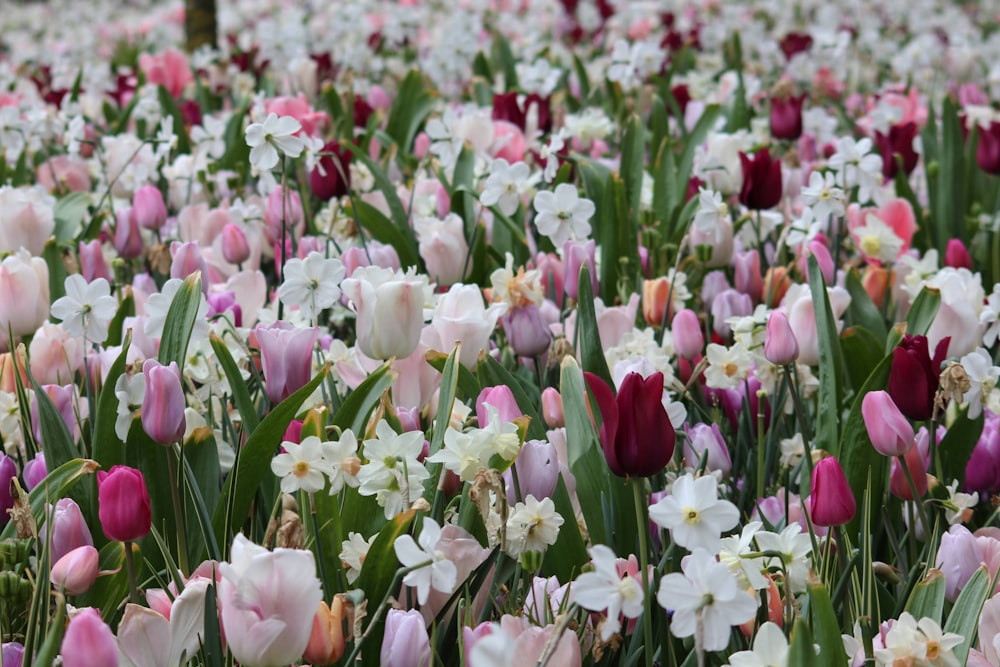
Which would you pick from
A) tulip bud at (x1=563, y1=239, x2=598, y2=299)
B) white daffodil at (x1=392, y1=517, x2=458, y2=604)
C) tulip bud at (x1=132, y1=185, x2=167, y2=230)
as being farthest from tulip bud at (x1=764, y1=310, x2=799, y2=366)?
tulip bud at (x1=132, y1=185, x2=167, y2=230)

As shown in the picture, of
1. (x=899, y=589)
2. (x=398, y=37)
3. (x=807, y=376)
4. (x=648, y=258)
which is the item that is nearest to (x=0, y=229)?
(x=648, y=258)

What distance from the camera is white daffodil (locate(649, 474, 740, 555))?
2.92ft

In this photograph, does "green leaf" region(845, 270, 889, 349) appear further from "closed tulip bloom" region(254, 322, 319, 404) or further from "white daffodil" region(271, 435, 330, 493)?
"white daffodil" region(271, 435, 330, 493)

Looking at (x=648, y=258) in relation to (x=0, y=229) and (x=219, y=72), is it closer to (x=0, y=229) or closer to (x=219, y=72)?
(x=0, y=229)

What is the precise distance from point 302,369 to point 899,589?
28.0 inches

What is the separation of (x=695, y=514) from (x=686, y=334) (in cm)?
69

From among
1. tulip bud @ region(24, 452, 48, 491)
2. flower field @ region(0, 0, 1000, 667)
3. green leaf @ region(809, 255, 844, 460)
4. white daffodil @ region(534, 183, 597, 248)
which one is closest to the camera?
flower field @ region(0, 0, 1000, 667)

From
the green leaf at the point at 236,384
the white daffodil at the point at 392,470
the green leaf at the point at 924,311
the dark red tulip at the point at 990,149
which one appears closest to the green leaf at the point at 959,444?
the green leaf at the point at 924,311

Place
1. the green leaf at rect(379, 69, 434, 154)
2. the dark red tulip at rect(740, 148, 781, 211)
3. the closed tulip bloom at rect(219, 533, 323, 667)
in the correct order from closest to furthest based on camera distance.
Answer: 1. the closed tulip bloom at rect(219, 533, 323, 667)
2. the dark red tulip at rect(740, 148, 781, 211)
3. the green leaf at rect(379, 69, 434, 154)

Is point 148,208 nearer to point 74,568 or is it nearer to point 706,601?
point 74,568

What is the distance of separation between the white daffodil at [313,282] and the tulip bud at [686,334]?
19.4 inches

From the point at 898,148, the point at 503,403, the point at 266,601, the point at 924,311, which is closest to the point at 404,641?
the point at 266,601

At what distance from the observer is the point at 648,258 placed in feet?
7.12

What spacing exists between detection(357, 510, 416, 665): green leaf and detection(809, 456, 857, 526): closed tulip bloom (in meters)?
0.38
